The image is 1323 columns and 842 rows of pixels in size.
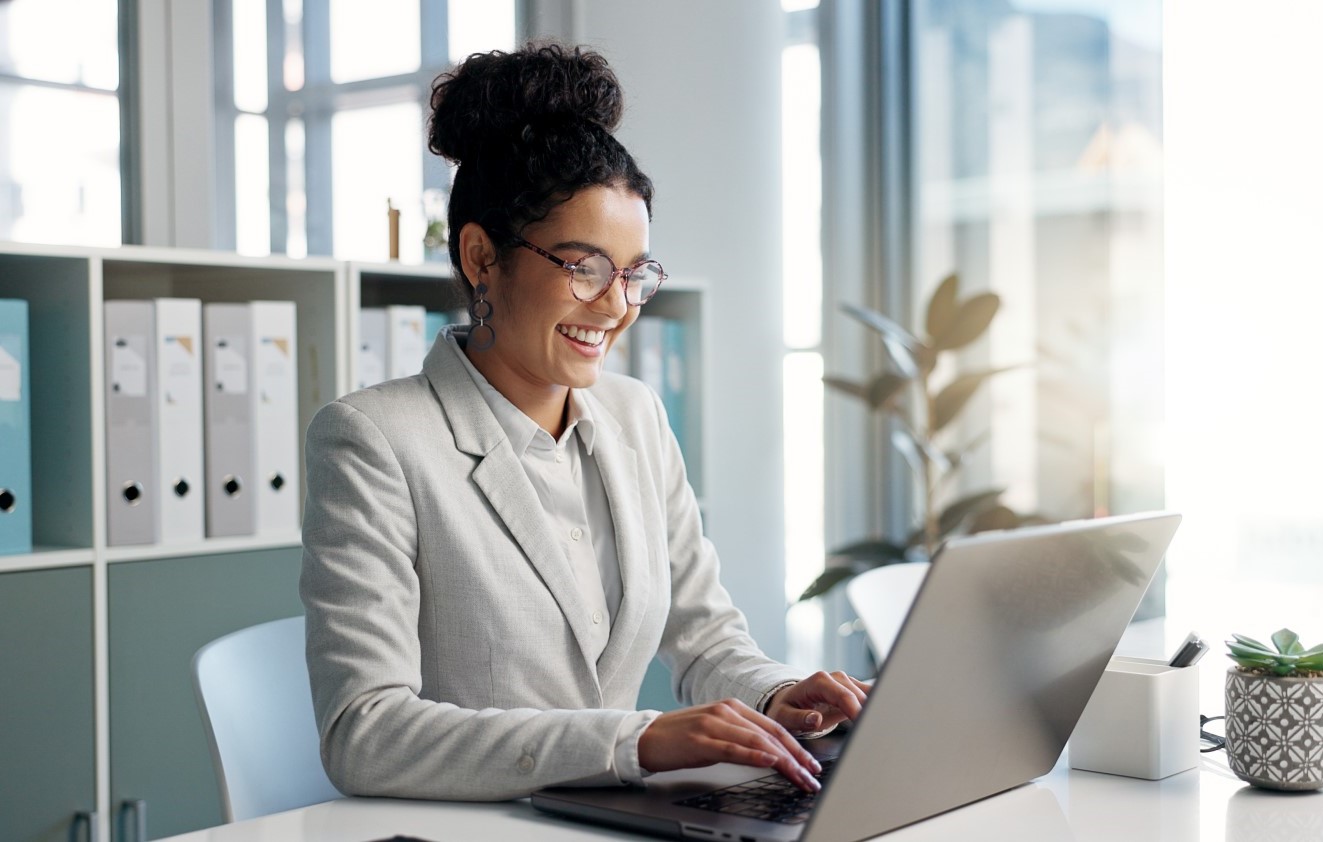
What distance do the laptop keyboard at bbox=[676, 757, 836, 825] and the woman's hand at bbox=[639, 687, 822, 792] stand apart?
17 mm

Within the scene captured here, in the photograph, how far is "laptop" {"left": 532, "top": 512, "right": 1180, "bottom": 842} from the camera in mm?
891

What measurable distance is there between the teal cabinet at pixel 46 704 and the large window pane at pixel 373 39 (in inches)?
65.6

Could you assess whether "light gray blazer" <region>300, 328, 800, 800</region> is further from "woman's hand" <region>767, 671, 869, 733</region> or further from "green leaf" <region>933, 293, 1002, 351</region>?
"green leaf" <region>933, 293, 1002, 351</region>

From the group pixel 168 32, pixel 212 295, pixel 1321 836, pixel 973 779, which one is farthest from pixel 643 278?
pixel 168 32

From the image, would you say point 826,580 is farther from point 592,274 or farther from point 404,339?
point 592,274

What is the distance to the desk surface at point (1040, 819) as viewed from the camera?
1.03 meters

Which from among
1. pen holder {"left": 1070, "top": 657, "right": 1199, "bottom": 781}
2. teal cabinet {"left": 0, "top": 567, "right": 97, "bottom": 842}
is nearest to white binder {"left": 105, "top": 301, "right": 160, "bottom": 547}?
teal cabinet {"left": 0, "top": 567, "right": 97, "bottom": 842}

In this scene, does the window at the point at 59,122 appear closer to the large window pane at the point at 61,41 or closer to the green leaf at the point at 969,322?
the large window pane at the point at 61,41

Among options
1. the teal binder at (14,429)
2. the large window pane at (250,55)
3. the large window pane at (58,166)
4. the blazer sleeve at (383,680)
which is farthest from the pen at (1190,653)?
the large window pane at (250,55)

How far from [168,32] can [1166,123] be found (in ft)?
7.75

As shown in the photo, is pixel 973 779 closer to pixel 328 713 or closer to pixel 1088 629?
pixel 1088 629

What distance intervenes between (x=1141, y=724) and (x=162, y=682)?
1.74m

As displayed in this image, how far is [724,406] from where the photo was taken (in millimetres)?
3605

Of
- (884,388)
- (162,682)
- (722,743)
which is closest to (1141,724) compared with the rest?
(722,743)
